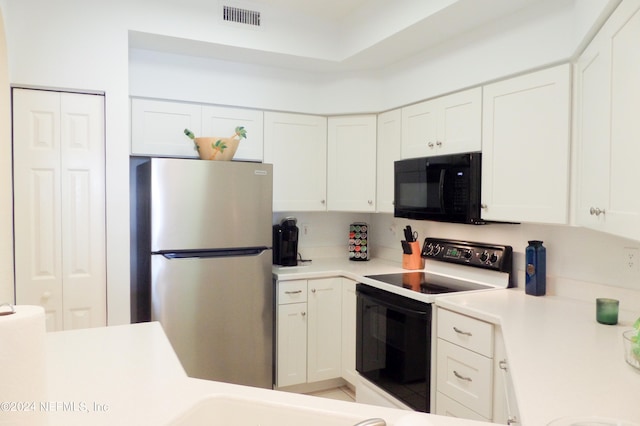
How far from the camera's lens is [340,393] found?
3.24 m

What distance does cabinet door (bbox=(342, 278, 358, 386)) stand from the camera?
122 inches

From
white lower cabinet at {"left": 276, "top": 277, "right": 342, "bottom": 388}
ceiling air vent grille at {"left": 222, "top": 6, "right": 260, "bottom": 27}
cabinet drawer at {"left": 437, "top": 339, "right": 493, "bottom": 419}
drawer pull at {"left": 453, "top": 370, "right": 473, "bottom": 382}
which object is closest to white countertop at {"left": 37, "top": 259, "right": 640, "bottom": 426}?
cabinet drawer at {"left": 437, "top": 339, "right": 493, "bottom": 419}

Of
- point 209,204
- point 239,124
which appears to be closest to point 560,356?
point 209,204

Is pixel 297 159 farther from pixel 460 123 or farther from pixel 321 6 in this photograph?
pixel 460 123

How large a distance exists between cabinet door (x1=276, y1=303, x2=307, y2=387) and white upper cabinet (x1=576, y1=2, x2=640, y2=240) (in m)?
1.91

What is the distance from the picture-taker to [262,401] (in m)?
1.04

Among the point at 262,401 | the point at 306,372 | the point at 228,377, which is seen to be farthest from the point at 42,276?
the point at 262,401

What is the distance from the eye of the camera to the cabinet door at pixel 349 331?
10.2 feet

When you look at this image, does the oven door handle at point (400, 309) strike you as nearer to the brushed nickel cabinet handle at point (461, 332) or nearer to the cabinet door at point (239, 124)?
the brushed nickel cabinet handle at point (461, 332)

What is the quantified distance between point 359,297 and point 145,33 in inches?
84.5

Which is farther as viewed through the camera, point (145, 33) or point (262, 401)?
point (145, 33)

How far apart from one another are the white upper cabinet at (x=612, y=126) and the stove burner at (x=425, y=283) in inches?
31.7

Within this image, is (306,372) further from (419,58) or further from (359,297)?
(419,58)

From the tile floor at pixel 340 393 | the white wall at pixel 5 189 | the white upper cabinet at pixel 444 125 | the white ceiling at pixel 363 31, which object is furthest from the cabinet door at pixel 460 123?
the white wall at pixel 5 189
